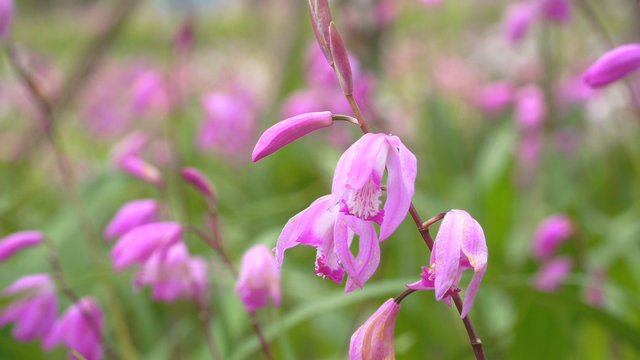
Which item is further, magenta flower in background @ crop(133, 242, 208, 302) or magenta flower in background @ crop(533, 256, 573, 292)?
magenta flower in background @ crop(533, 256, 573, 292)

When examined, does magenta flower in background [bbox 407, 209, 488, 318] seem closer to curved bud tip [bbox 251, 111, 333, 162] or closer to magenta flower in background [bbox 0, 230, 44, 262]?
curved bud tip [bbox 251, 111, 333, 162]

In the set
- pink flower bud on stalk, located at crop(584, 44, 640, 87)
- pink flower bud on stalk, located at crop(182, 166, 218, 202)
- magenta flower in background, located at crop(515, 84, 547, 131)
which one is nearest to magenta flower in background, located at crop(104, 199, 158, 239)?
pink flower bud on stalk, located at crop(182, 166, 218, 202)

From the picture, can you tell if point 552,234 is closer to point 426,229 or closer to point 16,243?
point 426,229

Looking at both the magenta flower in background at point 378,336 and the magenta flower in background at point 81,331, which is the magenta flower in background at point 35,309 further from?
the magenta flower in background at point 378,336

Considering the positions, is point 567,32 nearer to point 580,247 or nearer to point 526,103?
point 526,103

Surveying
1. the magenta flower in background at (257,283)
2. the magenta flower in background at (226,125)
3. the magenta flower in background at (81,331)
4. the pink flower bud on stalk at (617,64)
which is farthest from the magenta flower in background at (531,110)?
the magenta flower in background at (81,331)

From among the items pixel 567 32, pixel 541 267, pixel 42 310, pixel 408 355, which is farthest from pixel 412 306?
pixel 567 32
